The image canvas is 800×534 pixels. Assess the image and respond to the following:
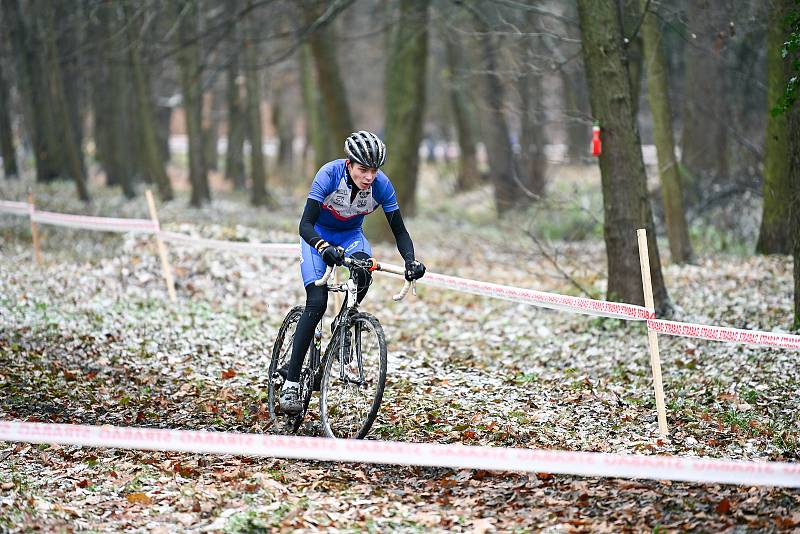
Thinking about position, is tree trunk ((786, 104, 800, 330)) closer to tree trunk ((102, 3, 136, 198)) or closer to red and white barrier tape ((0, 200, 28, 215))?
red and white barrier tape ((0, 200, 28, 215))

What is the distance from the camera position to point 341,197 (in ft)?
23.3

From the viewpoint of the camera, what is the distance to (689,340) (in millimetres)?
10336

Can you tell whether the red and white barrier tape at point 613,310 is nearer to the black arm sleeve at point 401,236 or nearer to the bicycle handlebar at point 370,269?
the bicycle handlebar at point 370,269

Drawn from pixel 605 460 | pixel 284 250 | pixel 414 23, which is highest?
pixel 414 23

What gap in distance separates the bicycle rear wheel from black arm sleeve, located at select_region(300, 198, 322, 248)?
101 cm

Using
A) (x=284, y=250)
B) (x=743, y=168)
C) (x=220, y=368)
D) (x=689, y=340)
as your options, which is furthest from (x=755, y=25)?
(x=220, y=368)

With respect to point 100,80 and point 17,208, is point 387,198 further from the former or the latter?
point 100,80

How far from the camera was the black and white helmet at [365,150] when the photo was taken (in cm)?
678

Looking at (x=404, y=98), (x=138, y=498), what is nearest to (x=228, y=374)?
(x=138, y=498)

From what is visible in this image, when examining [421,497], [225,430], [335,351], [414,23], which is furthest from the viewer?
[414,23]

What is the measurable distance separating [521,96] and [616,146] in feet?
22.7

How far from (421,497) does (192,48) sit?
2053 centimetres

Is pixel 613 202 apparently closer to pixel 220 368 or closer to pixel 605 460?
pixel 220 368

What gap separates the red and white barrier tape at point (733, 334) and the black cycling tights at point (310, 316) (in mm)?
2255
